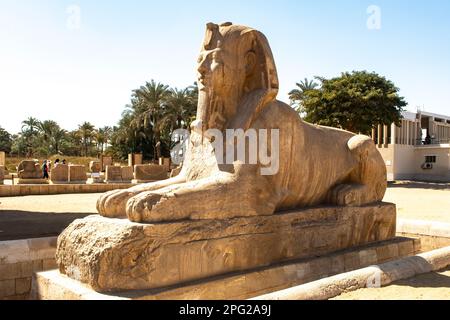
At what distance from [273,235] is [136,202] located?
1299 mm

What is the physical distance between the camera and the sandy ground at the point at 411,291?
9.64ft

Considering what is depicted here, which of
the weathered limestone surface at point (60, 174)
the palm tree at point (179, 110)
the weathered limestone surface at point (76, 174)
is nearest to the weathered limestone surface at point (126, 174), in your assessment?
the weathered limestone surface at point (76, 174)

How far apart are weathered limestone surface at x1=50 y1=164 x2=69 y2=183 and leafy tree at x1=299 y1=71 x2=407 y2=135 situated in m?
11.6

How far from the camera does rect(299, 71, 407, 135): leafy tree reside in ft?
65.8

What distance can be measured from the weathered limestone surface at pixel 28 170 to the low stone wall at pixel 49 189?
2.37m

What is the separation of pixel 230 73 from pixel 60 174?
13.0 m

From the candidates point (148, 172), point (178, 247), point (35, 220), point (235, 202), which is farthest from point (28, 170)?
point (178, 247)

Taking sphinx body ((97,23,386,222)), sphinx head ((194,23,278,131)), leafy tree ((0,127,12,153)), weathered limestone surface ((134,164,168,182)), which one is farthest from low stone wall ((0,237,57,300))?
leafy tree ((0,127,12,153))

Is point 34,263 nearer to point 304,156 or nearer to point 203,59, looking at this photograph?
point 203,59

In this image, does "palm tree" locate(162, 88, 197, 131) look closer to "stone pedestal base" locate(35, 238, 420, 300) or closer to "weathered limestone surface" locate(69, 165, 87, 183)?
"weathered limestone surface" locate(69, 165, 87, 183)

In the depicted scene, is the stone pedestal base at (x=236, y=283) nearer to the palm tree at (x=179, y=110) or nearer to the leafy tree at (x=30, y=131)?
the palm tree at (x=179, y=110)

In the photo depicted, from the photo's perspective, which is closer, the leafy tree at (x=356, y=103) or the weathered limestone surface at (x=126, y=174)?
the weathered limestone surface at (x=126, y=174)

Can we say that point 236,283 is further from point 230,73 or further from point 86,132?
point 86,132

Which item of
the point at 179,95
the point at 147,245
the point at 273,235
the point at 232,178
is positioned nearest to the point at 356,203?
the point at 273,235
